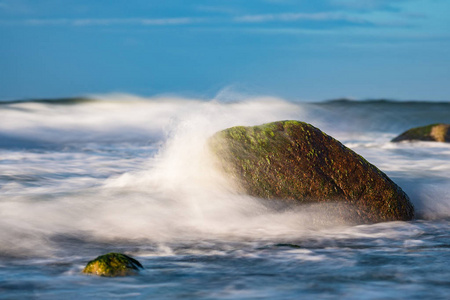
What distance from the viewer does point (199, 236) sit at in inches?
170

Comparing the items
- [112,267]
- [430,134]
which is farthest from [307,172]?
[430,134]

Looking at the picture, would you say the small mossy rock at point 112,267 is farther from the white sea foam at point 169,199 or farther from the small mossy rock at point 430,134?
the small mossy rock at point 430,134

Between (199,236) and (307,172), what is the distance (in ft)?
3.58

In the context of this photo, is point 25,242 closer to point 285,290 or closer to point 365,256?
point 285,290

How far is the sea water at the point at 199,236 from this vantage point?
3027 millimetres

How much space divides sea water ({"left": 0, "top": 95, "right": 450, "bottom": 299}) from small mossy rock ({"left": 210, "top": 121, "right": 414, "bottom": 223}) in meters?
0.13

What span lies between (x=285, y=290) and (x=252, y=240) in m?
1.19

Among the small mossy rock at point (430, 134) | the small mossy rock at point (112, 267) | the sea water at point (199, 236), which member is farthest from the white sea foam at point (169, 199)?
the small mossy rock at point (430, 134)

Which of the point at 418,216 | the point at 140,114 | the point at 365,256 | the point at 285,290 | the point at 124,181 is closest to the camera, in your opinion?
the point at 285,290

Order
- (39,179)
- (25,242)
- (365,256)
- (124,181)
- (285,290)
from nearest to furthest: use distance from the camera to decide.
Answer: (285,290), (365,256), (25,242), (124,181), (39,179)

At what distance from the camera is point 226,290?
297cm

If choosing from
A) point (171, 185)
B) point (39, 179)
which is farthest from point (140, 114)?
point (171, 185)

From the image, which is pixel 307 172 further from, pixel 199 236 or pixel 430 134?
pixel 430 134

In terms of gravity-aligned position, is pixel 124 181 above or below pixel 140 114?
below
